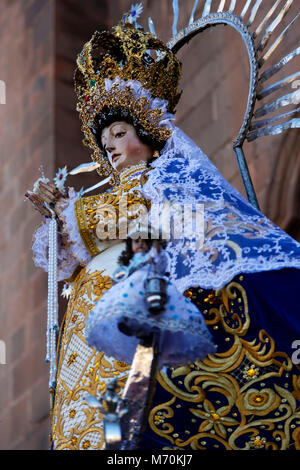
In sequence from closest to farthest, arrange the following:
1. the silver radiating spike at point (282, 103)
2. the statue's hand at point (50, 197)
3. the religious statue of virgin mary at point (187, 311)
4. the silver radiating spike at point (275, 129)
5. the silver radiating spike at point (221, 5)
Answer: the religious statue of virgin mary at point (187, 311) → the statue's hand at point (50, 197) → the silver radiating spike at point (275, 129) → the silver radiating spike at point (282, 103) → the silver radiating spike at point (221, 5)

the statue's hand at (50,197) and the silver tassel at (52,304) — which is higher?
the statue's hand at (50,197)

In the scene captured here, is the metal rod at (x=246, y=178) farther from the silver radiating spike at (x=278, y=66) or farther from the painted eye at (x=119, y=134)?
the painted eye at (x=119, y=134)

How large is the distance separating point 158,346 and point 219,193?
981 mm

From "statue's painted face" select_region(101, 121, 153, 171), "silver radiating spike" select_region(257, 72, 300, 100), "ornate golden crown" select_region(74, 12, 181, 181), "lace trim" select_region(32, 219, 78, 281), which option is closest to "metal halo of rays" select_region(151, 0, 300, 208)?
"silver radiating spike" select_region(257, 72, 300, 100)

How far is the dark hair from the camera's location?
4469 millimetres

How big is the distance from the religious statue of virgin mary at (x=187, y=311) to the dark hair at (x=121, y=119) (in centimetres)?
27

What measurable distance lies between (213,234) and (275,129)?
0.96m

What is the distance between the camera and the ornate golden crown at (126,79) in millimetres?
4488

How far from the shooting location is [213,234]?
3730 millimetres

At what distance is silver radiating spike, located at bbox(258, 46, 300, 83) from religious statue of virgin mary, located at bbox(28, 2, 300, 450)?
0.64m

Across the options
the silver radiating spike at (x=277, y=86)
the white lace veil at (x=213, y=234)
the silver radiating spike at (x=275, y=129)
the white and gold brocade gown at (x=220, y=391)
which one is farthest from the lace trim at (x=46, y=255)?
the silver radiating spike at (x=277, y=86)

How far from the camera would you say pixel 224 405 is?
3.57 metres
